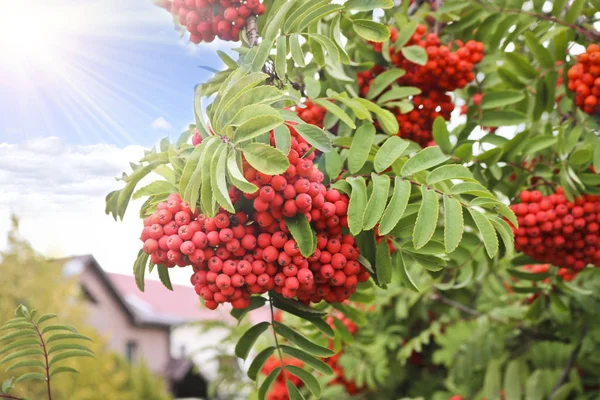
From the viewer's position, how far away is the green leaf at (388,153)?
1.20m

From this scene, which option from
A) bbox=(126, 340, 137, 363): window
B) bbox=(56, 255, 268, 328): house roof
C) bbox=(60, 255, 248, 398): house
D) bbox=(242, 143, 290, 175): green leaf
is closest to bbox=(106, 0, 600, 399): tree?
bbox=(242, 143, 290, 175): green leaf

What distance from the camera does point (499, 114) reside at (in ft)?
5.93

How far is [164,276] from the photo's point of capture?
128 centimetres

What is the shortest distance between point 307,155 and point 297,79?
0.60 meters

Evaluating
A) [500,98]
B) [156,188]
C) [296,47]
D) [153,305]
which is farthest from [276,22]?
[153,305]

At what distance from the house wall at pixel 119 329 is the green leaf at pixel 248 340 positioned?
929cm

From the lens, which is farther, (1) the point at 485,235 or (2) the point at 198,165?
(1) the point at 485,235

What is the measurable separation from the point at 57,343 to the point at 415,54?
3.99ft

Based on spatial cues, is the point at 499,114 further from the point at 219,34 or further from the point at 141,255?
the point at 141,255

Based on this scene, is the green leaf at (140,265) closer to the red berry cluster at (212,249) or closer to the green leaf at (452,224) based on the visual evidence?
the red berry cluster at (212,249)

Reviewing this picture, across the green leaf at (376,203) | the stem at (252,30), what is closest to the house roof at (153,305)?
the stem at (252,30)

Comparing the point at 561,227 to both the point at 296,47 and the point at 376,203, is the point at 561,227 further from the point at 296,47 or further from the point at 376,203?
the point at 296,47

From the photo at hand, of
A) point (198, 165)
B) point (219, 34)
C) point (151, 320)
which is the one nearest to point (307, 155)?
point (198, 165)

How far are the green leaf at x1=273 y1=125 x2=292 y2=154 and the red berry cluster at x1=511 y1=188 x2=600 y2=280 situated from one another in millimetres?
832
